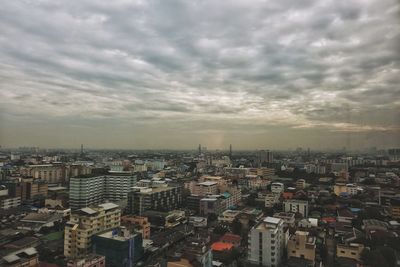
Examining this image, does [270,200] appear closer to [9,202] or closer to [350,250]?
[350,250]

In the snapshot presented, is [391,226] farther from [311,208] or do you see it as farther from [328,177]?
[328,177]

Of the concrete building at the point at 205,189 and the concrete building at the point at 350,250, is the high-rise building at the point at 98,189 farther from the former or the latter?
the concrete building at the point at 350,250

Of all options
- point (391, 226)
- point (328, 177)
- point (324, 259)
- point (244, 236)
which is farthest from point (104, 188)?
point (328, 177)

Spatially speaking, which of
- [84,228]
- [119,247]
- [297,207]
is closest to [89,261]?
[119,247]

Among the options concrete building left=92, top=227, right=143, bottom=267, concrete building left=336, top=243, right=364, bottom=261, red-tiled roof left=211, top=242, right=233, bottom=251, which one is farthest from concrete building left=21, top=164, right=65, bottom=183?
concrete building left=336, top=243, right=364, bottom=261

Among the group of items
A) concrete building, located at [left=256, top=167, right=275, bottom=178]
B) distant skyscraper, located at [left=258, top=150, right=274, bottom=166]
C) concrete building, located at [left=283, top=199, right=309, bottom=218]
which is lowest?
concrete building, located at [left=283, top=199, right=309, bottom=218]

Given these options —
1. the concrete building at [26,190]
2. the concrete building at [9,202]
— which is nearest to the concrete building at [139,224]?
the concrete building at [9,202]

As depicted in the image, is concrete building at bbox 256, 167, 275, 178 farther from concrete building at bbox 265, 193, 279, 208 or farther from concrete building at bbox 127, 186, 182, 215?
concrete building at bbox 127, 186, 182, 215
